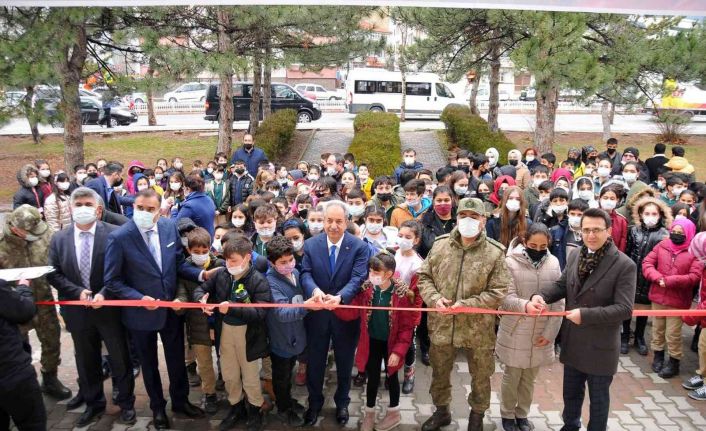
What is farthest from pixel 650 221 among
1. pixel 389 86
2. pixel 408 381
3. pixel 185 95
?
pixel 185 95

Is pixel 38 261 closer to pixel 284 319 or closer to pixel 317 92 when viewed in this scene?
pixel 284 319

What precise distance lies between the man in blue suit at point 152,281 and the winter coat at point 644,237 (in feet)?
14.6

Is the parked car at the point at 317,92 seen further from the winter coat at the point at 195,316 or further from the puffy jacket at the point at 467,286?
the puffy jacket at the point at 467,286

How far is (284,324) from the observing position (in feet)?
14.9

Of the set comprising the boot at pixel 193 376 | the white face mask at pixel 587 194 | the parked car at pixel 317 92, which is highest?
the parked car at pixel 317 92

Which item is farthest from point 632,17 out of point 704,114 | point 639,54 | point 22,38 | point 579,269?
point 704,114

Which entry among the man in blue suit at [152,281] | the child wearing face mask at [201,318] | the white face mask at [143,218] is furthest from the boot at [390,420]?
the white face mask at [143,218]

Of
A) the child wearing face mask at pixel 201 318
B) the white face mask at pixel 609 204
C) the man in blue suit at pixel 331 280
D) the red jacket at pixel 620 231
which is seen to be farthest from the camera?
the white face mask at pixel 609 204

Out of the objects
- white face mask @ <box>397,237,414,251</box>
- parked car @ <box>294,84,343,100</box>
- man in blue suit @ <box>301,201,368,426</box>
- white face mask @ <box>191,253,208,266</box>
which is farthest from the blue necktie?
parked car @ <box>294,84,343,100</box>

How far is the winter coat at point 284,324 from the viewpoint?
4539 mm

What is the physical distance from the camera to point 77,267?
4.57 metres

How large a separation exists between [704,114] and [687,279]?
33.1 m

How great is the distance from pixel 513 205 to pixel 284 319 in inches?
118

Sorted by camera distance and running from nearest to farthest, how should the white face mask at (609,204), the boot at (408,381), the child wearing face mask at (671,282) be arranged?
1. the boot at (408,381)
2. the child wearing face mask at (671,282)
3. the white face mask at (609,204)
